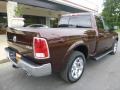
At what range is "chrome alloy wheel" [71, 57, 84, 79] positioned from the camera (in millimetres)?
4002

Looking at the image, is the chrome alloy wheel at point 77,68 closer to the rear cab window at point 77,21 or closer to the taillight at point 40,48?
the taillight at point 40,48

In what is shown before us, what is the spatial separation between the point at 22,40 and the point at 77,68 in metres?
1.69

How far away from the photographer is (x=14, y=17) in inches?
495

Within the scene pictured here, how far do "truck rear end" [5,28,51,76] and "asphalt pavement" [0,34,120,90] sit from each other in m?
0.67

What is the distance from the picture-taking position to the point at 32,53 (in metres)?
3.14

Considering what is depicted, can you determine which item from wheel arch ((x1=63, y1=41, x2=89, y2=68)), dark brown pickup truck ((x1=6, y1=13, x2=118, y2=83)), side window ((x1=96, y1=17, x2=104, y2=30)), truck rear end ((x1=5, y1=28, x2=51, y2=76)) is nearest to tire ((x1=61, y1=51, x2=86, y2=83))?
dark brown pickup truck ((x1=6, y1=13, x2=118, y2=83))

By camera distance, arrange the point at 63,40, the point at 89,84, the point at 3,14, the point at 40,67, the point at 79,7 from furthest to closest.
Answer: the point at 79,7 → the point at 3,14 → the point at 89,84 → the point at 63,40 → the point at 40,67

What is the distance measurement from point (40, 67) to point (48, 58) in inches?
9.6

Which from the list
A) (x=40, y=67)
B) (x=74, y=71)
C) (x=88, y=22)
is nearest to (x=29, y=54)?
(x=40, y=67)

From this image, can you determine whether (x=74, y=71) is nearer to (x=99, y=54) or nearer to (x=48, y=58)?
(x=48, y=58)

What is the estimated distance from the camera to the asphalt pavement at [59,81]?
3736 mm

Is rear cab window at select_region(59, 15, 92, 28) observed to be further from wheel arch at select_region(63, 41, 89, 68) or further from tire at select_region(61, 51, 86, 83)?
tire at select_region(61, 51, 86, 83)

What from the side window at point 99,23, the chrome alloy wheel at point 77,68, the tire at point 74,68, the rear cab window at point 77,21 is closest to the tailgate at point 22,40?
the tire at point 74,68

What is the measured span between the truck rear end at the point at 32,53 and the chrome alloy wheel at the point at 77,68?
101 cm
